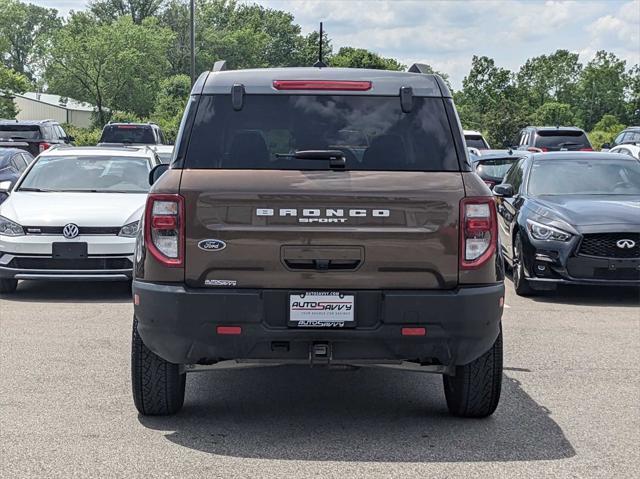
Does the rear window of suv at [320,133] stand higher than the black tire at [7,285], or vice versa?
the rear window of suv at [320,133]

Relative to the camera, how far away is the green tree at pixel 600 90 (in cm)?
10090

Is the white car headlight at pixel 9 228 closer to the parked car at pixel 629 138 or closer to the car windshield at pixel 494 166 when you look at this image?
the car windshield at pixel 494 166

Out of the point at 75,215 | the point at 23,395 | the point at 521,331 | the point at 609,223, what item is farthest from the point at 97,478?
the point at 609,223

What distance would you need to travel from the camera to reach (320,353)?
5.13 metres

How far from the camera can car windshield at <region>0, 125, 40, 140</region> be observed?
24.6m

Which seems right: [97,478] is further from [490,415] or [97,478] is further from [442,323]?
[490,415]

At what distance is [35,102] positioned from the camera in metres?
89.5

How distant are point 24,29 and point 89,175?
13274cm

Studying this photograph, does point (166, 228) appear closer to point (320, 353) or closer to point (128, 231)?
point (320, 353)

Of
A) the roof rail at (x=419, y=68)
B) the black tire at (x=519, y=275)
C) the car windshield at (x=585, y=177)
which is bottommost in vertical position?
the black tire at (x=519, y=275)

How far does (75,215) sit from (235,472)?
6.04m

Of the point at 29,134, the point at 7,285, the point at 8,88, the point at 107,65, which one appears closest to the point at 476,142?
the point at 29,134

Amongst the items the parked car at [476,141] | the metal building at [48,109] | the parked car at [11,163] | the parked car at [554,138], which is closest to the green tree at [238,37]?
the metal building at [48,109]

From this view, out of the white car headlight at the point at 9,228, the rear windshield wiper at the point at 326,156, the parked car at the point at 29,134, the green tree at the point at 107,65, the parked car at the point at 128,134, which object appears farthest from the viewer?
the green tree at the point at 107,65
